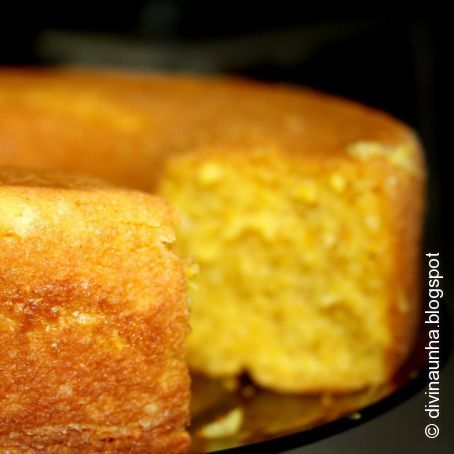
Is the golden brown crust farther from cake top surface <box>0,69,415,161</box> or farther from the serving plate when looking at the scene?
the serving plate

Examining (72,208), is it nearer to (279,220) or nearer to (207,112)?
(279,220)

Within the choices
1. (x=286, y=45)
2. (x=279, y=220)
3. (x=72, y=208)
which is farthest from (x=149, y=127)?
(x=286, y=45)

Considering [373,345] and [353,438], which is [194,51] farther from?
[353,438]

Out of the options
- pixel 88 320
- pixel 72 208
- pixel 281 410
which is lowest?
pixel 281 410

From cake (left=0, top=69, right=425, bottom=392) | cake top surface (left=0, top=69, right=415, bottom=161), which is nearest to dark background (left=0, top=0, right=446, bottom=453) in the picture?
cake top surface (left=0, top=69, right=415, bottom=161)

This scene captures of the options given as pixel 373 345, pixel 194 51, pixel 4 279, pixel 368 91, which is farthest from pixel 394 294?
pixel 194 51

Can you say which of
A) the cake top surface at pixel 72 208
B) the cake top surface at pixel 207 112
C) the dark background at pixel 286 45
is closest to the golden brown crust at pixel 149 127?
the cake top surface at pixel 207 112
